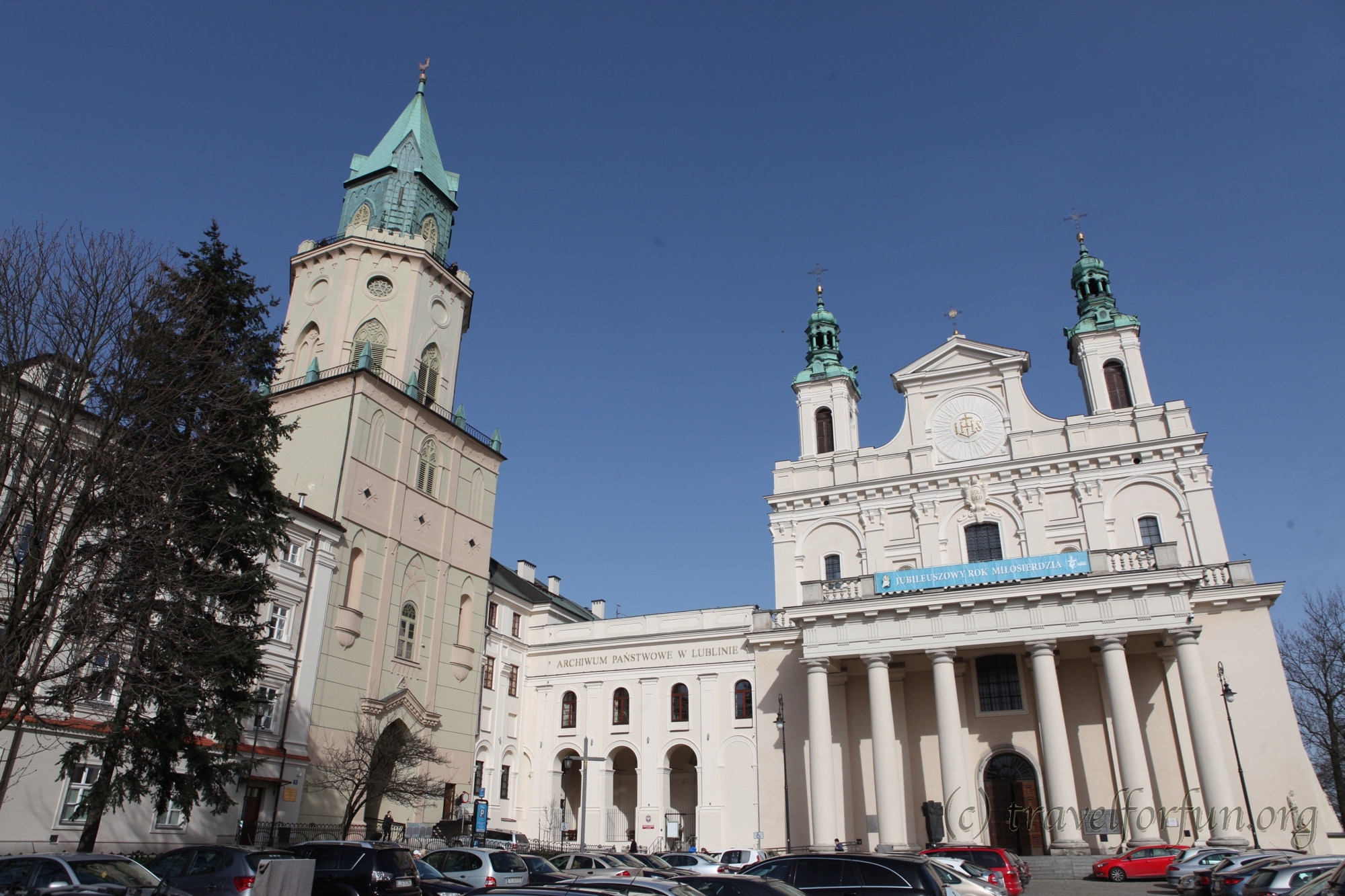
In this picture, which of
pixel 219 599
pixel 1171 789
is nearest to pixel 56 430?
A: pixel 219 599

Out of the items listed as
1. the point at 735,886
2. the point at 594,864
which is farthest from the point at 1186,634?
the point at 735,886

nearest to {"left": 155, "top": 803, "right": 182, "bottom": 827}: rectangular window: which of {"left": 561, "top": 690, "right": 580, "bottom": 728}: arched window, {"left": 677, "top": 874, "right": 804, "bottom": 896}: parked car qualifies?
{"left": 677, "top": 874, "right": 804, "bottom": 896}: parked car

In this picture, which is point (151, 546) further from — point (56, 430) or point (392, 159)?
point (392, 159)

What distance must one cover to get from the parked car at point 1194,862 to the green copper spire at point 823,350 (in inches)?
965

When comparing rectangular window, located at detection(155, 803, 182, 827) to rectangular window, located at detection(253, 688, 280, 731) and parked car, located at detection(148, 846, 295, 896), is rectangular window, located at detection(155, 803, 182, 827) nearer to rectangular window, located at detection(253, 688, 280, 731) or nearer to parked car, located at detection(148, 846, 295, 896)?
rectangular window, located at detection(253, 688, 280, 731)

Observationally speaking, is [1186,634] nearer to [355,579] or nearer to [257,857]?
[257,857]

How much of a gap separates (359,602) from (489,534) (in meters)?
9.46

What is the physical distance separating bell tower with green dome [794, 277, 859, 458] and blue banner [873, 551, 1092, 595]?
9.57 m

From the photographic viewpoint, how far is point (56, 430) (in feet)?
47.3

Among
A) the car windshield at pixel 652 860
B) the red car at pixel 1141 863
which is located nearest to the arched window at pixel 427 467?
the car windshield at pixel 652 860

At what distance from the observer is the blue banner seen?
31141 millimetres

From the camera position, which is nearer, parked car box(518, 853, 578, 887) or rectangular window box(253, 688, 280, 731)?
parked car box(518, 853, 578, 887)

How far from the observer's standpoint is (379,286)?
1564 inches

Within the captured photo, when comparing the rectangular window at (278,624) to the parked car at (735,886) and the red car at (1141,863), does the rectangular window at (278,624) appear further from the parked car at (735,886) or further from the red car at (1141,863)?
the red car at (1141,863)
